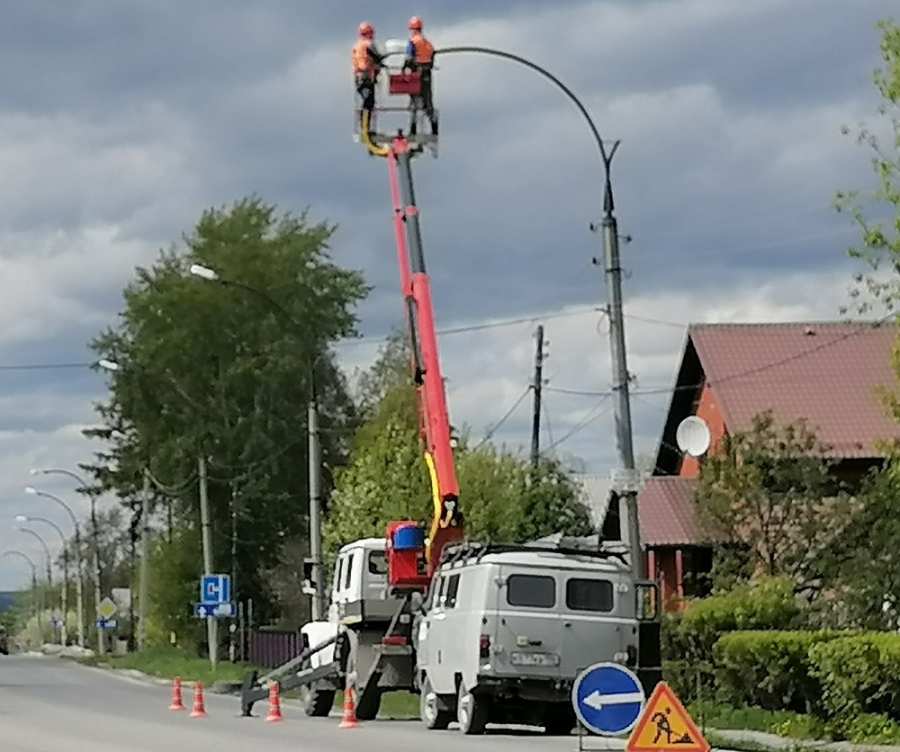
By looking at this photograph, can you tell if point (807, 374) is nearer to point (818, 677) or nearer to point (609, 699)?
point (818, 677)

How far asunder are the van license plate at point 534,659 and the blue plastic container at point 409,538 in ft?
16.6

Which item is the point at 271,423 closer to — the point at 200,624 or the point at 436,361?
the point at 200,624

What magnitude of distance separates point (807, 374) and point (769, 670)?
24631mm

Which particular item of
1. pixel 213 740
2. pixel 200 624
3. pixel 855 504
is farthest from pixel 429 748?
pixel 200 624

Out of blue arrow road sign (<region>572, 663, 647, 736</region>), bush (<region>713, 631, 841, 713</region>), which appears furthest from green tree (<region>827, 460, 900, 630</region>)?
blue arrow road sign (<region>572, 663, 647, 736</region>)

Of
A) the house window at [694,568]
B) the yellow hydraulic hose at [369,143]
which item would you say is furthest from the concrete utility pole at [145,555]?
the yellow hydraulic hose at [369,143]

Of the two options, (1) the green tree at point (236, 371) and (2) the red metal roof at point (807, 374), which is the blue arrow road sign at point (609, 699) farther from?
(1) the green tree at point (236, 371)

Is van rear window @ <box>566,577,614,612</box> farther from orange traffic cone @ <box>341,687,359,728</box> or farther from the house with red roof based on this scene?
the house with red roof

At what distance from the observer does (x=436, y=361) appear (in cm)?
2919

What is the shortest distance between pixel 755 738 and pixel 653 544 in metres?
22.3

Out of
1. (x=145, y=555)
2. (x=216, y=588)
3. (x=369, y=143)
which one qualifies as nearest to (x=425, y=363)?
(x=369, y=143)

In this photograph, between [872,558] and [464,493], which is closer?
[872,558]

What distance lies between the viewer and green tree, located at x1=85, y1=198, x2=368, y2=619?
65.5m

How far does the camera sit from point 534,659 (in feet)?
79.0
